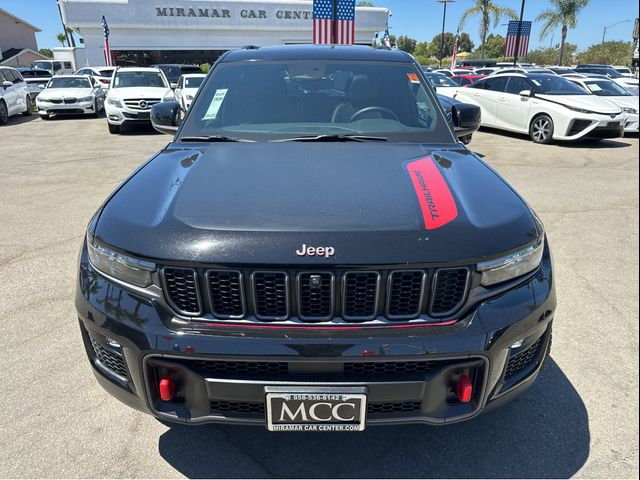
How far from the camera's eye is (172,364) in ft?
5.77

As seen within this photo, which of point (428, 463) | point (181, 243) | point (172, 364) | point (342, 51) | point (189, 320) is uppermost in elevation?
point (342, 51)

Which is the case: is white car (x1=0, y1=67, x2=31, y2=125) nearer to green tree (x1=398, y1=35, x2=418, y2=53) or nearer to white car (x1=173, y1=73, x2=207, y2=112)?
white car (x1=173, y1=73, x2=207, y2=112)

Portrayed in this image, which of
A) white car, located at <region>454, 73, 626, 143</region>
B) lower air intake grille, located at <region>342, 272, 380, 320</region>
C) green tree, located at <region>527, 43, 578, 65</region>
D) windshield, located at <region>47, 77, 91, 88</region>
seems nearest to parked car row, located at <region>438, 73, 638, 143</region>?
white car, located at <region>454, 73, 626, 143</region>

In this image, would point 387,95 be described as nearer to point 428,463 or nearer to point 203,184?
point 203,184

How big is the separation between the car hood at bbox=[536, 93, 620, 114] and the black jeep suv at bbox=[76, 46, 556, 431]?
32.6 ft

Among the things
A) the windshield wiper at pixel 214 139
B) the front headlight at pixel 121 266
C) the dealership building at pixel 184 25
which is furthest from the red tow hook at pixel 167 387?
the dealership building at pixel 184 25

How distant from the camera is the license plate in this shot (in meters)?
1.72

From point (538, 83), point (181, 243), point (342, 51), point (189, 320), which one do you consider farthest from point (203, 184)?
point (538, 83)

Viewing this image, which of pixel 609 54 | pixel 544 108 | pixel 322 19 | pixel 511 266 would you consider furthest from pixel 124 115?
pixel 609 54

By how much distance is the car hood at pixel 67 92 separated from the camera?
15859 mm

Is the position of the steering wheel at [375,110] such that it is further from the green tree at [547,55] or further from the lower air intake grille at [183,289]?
the green tree at [547,55]

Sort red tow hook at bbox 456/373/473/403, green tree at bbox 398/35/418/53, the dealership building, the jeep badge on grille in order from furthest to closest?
1. green tree at bbox 398/35/418/53
2. the dealership building
3. red tow hook at bbox 456/373/473/403
4. the jeep badge on grille

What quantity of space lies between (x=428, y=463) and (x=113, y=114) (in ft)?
41.0

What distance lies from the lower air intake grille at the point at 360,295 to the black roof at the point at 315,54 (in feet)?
7.03
